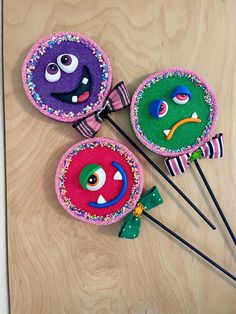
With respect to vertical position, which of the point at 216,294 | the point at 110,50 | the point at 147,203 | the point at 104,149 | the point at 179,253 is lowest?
the point at 216,294

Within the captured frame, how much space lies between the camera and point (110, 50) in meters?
0.94

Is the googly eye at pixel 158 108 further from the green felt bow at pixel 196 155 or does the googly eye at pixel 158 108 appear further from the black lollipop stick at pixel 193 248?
the black lollipop stick at pixel 193 248

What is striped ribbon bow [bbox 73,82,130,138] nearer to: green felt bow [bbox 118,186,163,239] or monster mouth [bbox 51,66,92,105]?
monster mouth [bbox 51,66,92,105]

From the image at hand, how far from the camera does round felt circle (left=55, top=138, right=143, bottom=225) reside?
904mm

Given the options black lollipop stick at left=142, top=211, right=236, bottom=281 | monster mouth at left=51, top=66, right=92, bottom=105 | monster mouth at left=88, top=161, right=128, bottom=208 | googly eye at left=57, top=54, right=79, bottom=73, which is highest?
googly eye at left=57, top=54, right=79, bottom=73

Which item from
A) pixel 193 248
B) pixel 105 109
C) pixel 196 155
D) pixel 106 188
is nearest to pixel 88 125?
pixel 105 109

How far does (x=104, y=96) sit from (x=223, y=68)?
32cm

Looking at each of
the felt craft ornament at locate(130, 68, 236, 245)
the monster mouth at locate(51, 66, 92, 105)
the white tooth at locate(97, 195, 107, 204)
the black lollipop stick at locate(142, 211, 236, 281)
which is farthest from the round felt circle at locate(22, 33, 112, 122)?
the black lollipop stick at locate(142, 211, 236, 281)

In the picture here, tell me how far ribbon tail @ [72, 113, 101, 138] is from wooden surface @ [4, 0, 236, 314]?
0.05 m

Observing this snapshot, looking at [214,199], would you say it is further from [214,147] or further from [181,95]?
[181,95]

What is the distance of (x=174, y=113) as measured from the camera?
0.91m

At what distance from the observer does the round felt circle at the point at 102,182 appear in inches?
35.6

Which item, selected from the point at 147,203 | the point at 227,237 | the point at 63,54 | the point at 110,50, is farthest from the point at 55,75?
the point at 227,237

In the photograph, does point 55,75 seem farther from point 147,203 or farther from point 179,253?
point 179,253
